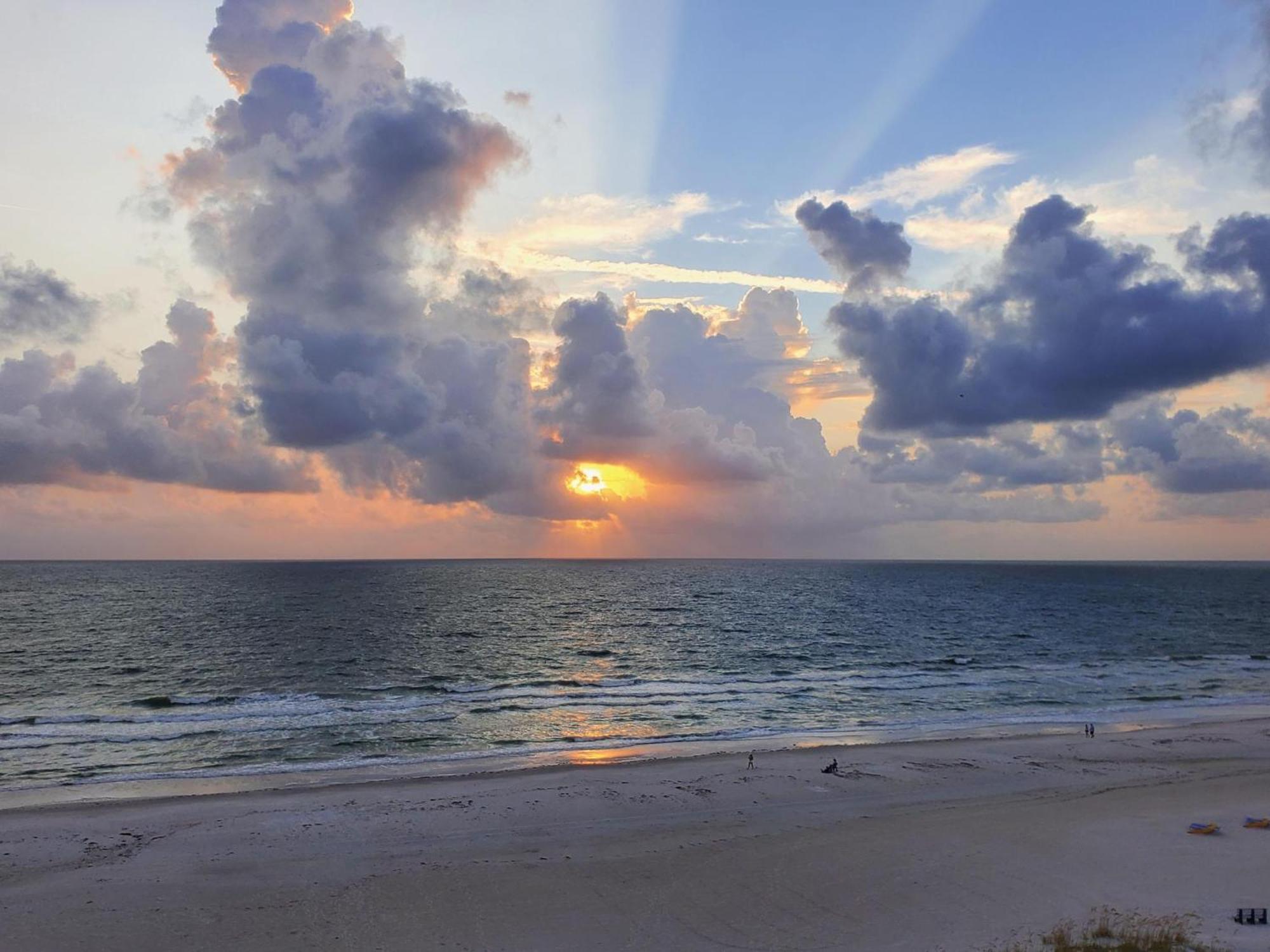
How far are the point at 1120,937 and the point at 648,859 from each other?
12.0m

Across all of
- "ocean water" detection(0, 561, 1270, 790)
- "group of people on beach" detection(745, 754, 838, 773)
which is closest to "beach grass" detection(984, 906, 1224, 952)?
"group of people on beach" detection(745, 754, 838, 773)

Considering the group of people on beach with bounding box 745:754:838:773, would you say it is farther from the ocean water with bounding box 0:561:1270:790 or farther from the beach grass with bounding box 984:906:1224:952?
the beach grass with bounding box 984:906:1224:952

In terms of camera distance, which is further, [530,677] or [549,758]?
[530,677]

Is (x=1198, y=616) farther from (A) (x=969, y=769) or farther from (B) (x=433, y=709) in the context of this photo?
(B) (x=433, y=709)

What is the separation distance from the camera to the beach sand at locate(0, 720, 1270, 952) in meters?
18.6

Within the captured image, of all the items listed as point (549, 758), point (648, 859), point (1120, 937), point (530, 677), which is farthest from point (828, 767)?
point (530, 677)

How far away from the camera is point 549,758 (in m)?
36.4

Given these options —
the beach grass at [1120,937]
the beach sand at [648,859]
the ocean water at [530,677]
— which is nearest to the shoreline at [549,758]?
the ocean water at [530,677]

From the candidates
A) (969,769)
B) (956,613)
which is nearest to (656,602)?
(956,613)

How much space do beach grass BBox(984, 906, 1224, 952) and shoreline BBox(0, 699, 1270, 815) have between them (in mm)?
19464

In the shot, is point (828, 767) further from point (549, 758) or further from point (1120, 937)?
point (1120, 937)

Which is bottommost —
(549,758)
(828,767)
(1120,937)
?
(549,758)

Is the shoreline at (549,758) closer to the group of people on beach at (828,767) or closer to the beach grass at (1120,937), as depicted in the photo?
the group of people on beach at (828,767)

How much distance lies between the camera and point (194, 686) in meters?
54.3
